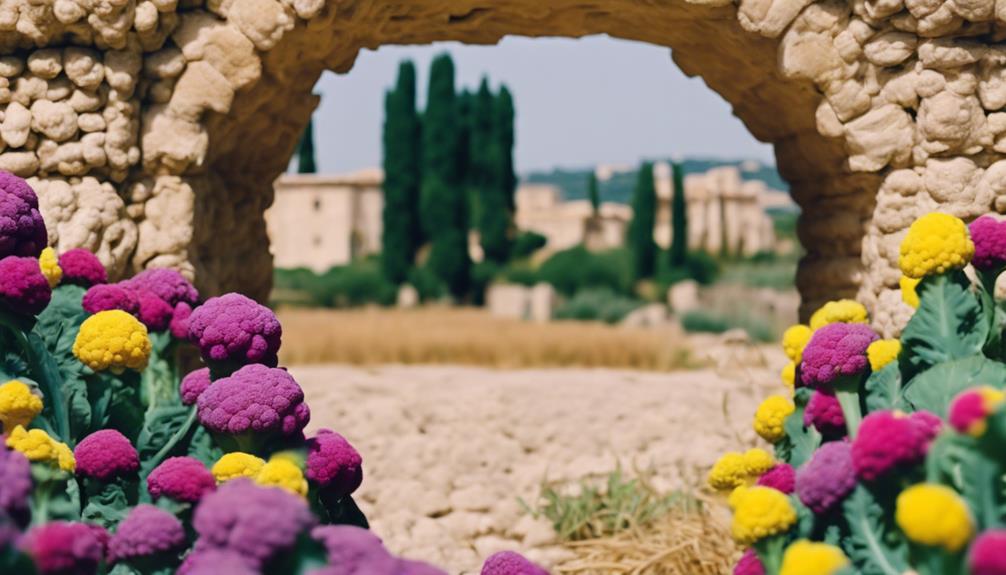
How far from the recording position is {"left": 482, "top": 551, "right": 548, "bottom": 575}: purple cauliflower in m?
3.00

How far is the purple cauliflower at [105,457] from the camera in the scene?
3233 mm

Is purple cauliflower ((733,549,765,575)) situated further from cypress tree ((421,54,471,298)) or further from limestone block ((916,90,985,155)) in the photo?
cypress tree ((421,54,471,298))

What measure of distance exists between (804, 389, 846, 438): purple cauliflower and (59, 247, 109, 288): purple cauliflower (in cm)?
232

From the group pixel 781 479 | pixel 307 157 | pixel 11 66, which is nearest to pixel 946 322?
pixel 781 479

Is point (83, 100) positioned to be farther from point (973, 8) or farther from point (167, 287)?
point (973, 8)

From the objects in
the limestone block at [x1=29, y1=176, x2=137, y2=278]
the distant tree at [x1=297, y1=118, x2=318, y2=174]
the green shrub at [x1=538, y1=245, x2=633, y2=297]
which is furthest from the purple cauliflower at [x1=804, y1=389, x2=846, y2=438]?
the distant tree at [x1=297, y1=118, x2=318, y2=174]

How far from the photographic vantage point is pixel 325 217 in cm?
3061

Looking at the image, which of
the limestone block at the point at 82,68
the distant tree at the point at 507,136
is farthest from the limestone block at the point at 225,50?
→ the distant tree at the point at 507,136

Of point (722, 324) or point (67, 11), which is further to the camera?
point (722, 324)

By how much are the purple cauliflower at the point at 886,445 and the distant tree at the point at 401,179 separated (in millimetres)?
22014

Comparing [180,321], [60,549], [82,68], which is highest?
[82,68]

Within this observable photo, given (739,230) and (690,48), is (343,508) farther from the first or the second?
(739,230)

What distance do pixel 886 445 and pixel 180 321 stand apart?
2.33 m

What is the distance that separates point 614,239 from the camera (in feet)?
111
